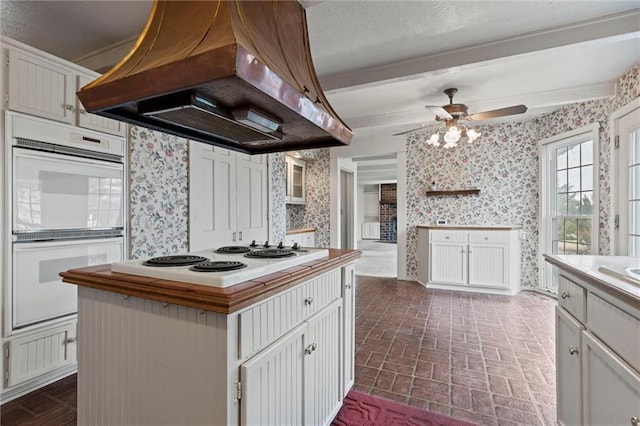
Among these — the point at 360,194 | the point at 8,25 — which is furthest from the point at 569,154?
the point at 360,194

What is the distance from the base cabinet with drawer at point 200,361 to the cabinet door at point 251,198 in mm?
2257

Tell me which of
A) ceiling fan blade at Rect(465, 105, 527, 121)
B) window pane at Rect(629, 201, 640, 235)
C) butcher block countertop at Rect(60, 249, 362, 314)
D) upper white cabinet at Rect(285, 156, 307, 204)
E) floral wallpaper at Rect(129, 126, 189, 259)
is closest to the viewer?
butcher block countertop at Rect(60, 249, 362, 314)

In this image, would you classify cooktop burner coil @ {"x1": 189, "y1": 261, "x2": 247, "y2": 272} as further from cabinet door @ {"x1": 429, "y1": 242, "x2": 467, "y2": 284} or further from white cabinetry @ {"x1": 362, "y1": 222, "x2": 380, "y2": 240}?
white cabinetry @ {"x1": 362, "y1": 222, "x2": 380, "y2": 240}

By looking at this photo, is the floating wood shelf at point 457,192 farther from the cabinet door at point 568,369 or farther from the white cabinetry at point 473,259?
the cabinet door at point 568,369

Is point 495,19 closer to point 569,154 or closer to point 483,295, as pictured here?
point 569,154

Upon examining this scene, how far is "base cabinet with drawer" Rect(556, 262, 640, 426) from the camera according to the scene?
1023 mm

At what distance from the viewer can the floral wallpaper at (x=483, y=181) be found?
4539mm

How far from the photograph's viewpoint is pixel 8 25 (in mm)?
2209

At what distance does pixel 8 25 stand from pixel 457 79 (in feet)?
12.3

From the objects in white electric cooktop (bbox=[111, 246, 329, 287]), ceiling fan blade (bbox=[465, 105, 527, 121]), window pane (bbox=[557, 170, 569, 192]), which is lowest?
white electric cooktop (bbox=[111, 246, 329, 287])

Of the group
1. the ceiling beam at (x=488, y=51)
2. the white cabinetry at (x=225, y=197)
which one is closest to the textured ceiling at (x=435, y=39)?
the ceiling beam at (x=488, y=51)

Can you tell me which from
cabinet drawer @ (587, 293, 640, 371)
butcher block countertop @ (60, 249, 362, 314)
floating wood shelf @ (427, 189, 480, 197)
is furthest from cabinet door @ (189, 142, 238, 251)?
floating wood shelf @ (427, 189, 480, 197)

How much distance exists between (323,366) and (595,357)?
46.3 inches

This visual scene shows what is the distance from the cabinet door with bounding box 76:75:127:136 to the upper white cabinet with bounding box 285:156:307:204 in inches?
126
